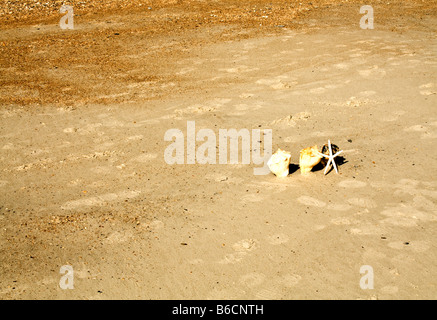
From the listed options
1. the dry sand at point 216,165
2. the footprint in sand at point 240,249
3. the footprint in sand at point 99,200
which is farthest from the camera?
the footprint in sand at point 99,200

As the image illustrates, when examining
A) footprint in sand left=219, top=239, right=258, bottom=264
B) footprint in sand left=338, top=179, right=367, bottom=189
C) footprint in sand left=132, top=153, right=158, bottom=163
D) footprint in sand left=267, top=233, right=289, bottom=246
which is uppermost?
footprint in sand left=132, top=153, right=158, bottom=163

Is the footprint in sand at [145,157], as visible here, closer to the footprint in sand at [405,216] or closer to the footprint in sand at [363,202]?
the footprint in sand at [363,202]

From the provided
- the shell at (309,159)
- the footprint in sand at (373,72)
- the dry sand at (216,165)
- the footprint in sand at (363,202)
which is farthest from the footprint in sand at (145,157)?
the footprint in sand at (373,72)

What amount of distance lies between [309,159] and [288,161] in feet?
0.65

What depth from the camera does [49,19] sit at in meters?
9.77

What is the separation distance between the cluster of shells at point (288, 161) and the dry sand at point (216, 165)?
0.40 ft

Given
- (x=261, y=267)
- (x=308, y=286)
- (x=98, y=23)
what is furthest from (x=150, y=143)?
(x=98, y=23)

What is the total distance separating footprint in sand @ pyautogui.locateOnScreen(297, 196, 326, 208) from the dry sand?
2 cm

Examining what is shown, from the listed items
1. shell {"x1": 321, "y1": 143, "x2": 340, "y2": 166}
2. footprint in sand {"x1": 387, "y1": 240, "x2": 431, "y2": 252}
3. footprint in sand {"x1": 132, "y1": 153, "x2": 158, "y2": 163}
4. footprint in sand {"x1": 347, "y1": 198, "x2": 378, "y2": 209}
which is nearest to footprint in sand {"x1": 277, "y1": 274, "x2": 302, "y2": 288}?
footprint in sand {"x1": 387, "y1": 240, "x2": 431, "y2": 252}

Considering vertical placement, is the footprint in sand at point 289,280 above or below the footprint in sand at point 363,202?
below

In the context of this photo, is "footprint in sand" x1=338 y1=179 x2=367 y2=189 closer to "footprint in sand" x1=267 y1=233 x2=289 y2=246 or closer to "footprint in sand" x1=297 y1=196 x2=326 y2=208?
"footprint in sand" x1=297 y1=196 x2=326 y2=208

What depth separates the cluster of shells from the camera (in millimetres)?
4711

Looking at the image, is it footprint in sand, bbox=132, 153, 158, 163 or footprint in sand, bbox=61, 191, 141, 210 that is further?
footprint in sand, bbox=132, 153, 158, 163

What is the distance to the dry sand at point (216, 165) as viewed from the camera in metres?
3.60
